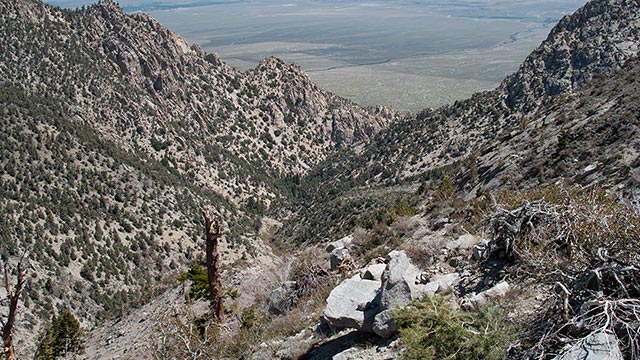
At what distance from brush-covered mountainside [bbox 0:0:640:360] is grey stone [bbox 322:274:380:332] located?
0.13 feet

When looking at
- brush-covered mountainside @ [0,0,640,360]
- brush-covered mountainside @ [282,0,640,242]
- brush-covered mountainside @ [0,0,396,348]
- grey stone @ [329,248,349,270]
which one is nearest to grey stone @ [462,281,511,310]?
brush-covered mountainside @ [0,0,640,360]

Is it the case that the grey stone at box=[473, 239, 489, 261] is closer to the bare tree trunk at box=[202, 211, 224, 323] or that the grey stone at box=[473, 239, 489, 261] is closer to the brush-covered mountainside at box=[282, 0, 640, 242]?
the bare tree trunk at box=[202, 211, 224, 323]

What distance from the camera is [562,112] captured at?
25703mm

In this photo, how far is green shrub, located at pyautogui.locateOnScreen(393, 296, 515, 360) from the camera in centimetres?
530

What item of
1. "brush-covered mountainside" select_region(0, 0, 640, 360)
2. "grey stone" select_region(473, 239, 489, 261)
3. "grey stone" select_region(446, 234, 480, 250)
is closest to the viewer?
"brush-covered mountainside" select_region(0, 0, 640, 360)

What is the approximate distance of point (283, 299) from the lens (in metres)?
12.2

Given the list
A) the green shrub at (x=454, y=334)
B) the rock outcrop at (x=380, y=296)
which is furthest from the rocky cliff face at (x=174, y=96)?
the green shrub at (x=454, y=334)

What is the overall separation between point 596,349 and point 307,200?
5978 cm

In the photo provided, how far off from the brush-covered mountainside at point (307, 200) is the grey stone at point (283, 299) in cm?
5

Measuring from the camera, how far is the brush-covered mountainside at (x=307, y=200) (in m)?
6.02

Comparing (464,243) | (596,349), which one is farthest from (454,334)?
(464,243)

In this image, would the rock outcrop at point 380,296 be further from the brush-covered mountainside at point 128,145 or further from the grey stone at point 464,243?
the brush-covered mountainside at point 128,145

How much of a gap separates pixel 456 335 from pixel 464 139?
4626cm

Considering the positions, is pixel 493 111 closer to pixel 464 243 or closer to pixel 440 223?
pixel 440 223
